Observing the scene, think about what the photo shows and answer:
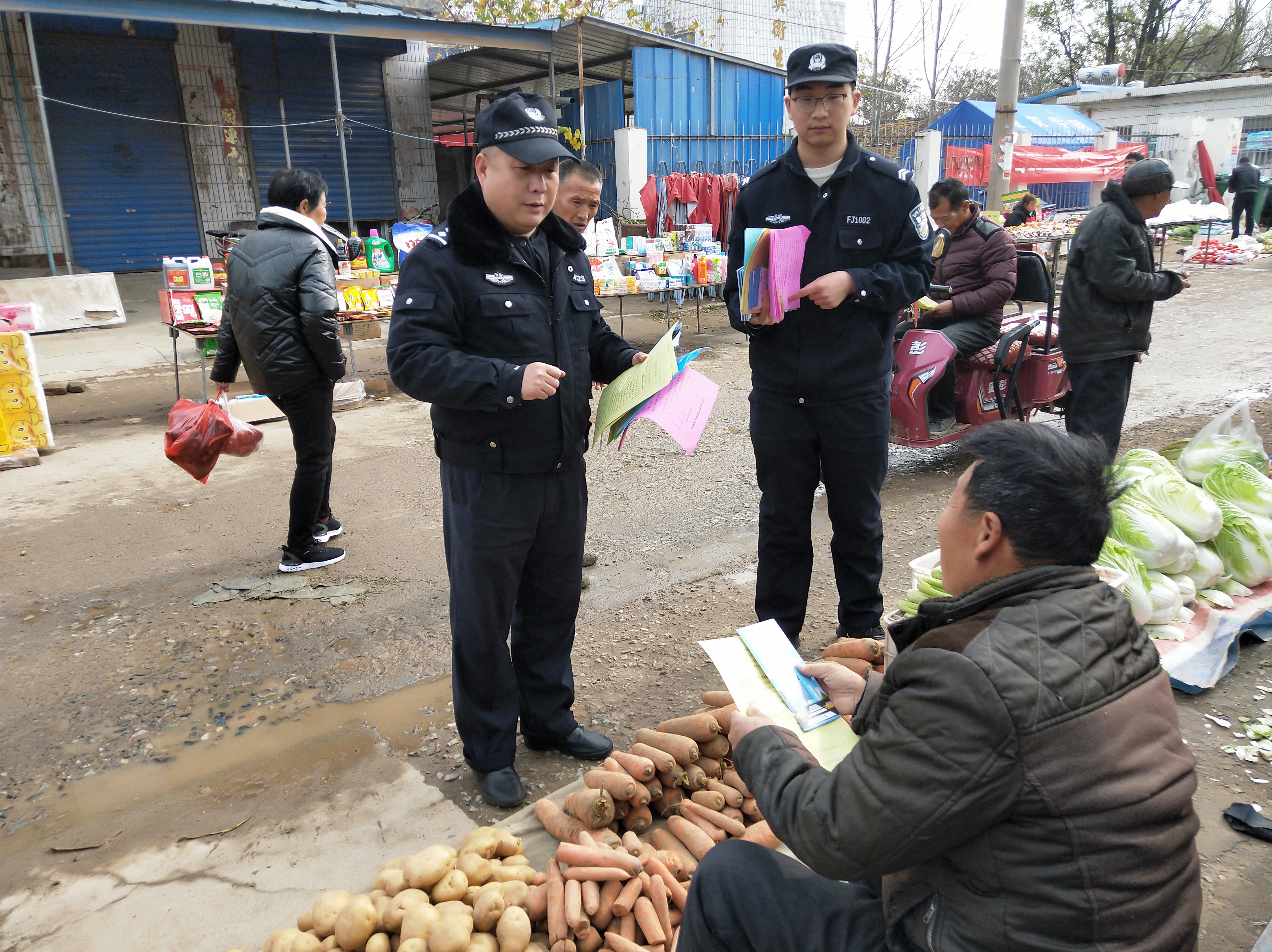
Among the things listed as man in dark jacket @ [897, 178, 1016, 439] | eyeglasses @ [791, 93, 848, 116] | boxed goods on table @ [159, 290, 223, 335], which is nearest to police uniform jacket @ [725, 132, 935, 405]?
eyeglasses @ [791, 93, 848, 116]

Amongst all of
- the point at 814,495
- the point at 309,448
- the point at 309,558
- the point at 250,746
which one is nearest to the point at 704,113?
the point at 309,448

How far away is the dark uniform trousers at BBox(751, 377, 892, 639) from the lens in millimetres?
3393

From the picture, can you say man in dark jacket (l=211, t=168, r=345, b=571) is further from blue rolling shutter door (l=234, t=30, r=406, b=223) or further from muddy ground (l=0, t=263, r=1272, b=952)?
blue rolling shutter door (l=234, t=30, r=406, b=223)

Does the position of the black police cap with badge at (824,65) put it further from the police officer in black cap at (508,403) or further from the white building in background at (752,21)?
the white building in background at (752,21)

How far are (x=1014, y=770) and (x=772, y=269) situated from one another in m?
2.26

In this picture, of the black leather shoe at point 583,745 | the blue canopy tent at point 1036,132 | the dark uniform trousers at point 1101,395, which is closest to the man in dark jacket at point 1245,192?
the blue canopy tent at point 1036,132

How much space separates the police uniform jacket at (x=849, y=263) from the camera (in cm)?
331

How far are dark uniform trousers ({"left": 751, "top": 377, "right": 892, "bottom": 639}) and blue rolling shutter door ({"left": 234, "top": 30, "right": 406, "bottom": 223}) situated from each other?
13.8 m

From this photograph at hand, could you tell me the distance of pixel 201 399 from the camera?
324 inches

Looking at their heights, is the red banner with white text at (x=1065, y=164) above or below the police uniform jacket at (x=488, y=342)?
above

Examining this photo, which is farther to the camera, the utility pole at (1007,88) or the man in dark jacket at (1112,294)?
the utility pole at (1007,88)

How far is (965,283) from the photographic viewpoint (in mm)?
5996

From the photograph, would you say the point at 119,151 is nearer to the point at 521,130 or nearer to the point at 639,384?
the point at 521,130

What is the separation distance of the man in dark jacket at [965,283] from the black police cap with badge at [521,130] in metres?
3.98
